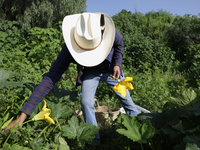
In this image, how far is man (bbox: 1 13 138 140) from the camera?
5.49 feet

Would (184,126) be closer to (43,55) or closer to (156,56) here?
(43,55)

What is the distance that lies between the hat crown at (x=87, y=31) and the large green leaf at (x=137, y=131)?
88 centimetres

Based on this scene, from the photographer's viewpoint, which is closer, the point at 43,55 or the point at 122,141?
the point at 122,141

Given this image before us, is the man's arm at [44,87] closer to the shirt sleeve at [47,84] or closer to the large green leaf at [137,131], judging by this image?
the shirt sleeve at [47,84]

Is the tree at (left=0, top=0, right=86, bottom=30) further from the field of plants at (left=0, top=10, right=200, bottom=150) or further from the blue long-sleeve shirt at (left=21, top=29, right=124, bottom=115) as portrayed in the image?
the blue long-sleeve shirt at (left=21, top=29, right=124, bottom=115)

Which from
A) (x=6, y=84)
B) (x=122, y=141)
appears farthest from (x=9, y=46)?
(x=122, y=141)

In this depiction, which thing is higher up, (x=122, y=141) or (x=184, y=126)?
(x=184, y=126)

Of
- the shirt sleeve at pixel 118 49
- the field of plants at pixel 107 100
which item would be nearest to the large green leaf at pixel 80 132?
the field of plants at pixel 107 100

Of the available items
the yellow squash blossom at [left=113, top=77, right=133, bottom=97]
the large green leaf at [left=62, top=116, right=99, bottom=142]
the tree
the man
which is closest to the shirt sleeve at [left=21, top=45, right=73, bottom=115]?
the man

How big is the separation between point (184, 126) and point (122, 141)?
1.46 ft

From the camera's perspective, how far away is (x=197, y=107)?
3.48 ft

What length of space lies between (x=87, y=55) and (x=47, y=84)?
48 cm

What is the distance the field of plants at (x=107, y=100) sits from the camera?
1.07m

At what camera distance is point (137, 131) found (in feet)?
3.46
